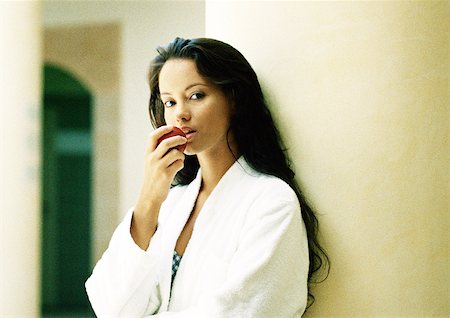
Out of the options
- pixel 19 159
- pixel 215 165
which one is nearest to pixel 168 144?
pixel 215 165

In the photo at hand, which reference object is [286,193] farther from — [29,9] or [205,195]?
[29,9]

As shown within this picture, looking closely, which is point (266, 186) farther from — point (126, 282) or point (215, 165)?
point (126, 282)

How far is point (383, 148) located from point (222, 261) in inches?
16.4

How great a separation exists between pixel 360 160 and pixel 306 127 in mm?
145

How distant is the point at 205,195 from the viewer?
1573mm

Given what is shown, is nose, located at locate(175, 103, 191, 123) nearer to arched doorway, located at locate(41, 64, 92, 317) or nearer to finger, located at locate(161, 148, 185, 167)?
finger, located at locate(161, 148, 185, 167)

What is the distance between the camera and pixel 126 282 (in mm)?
1418

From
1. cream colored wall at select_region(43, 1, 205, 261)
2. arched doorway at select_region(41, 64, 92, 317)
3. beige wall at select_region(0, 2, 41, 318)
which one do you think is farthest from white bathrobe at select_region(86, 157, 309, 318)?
arched doorway at select_region(41, 64, 92, 317)

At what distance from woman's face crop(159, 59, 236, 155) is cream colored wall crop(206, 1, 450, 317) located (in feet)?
0.72

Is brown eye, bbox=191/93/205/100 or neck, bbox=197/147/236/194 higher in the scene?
brown eye, bbox=191/93/205/100

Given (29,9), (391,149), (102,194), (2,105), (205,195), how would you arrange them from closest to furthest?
Result: (391,149) < (205,195) < (2,105) < (29,9) < (102,194)

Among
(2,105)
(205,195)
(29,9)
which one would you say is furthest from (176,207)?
(29,9)

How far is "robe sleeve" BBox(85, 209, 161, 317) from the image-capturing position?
1418mm

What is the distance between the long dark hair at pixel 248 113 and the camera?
54.0 inches
